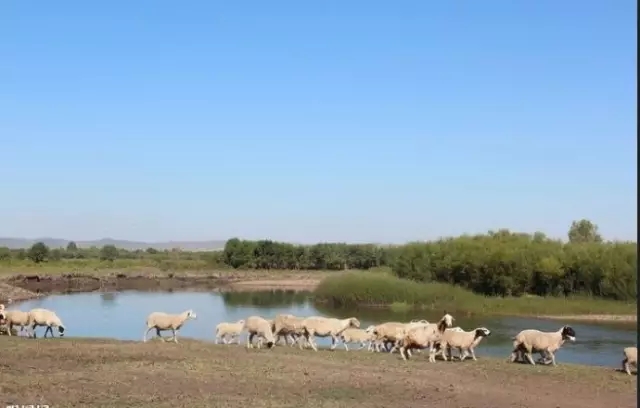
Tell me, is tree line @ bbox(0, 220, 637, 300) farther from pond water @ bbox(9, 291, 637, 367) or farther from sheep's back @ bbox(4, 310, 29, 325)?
sheep's back @ bbox(4, 310, 29, 325)

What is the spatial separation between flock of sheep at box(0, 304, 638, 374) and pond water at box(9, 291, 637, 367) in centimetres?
576

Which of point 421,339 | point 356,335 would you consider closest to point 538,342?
point 421,339

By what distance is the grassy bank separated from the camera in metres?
55.2

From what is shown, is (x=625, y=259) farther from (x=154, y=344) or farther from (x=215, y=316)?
(x=154, y=344)

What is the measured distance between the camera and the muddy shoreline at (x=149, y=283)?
8225cm

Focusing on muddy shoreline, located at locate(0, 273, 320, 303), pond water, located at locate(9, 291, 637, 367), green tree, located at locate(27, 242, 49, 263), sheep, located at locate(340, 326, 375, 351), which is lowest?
pond water, located at locate(9, 291, 637, 367)

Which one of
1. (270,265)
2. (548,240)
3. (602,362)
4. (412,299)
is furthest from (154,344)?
(270,265)

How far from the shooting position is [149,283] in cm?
9531

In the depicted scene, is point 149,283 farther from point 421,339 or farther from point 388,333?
point 421,339

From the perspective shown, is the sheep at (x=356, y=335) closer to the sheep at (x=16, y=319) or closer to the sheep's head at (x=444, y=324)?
the sheep's head at (x=444, y=324)

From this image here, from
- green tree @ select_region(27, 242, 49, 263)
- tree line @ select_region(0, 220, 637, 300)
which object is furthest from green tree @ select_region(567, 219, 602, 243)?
green tree @ select_region(27, 242, 49, 263)

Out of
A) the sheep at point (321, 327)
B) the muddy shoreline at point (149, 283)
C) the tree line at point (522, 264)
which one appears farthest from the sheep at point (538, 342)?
the muddy shoreline at point (149, 283)

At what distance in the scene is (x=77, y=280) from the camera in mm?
90500

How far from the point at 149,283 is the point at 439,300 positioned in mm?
48578
